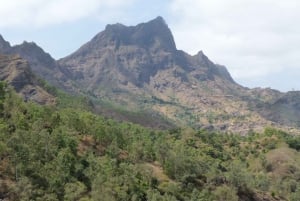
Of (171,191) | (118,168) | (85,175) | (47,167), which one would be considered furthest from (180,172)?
(47,167)

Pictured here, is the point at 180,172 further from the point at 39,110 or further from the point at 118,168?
the point at 39,110

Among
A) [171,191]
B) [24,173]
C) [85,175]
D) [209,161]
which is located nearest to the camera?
[24,173]

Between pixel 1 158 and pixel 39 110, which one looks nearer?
pixel 1 158

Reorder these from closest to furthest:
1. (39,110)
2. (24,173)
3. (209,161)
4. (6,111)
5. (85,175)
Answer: (24,173)
(85,175)
(6,111)
(39,110)
(209,161)

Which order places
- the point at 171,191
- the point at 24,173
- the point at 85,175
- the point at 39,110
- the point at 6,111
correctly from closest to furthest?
the point at 24,173, the point at 85,175, the point at 171,191, the point at 6,111, the point at 39,110

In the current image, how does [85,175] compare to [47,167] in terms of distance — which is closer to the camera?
[47,167]

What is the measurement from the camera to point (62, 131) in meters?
132

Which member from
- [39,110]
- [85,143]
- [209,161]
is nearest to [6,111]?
[39,110]

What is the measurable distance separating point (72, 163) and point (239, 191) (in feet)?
198

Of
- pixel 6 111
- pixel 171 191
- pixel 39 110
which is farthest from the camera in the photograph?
pixel 39 110

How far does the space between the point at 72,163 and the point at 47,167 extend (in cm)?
1045

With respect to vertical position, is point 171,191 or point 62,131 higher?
point 62,131

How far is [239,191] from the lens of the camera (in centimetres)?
15088

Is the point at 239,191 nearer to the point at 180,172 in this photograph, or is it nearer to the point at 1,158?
the point at 180,172
